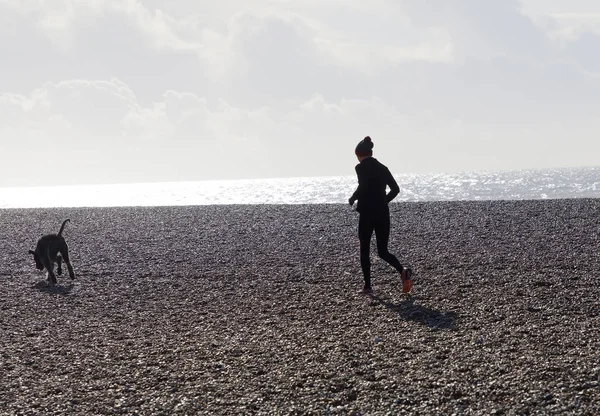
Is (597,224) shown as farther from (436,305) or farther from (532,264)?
(436,305)

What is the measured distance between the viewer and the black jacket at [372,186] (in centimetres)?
1040

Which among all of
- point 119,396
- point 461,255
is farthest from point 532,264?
point 119,396

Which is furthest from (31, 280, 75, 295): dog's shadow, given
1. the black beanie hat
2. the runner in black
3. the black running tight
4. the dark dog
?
the black beanie hat

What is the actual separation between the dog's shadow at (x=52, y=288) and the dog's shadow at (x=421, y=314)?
605 cm

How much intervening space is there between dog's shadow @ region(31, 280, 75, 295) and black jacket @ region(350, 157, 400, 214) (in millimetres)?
6070

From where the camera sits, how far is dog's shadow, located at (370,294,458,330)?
29.6 feet

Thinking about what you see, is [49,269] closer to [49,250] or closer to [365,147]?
[49,250]

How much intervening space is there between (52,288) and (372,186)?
6845 mm

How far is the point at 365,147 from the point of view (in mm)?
10406

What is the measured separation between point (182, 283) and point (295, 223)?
9.75 metres

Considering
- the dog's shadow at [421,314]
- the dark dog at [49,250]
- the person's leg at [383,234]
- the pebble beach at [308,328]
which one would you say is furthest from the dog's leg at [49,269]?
the person's leg at [383,234]

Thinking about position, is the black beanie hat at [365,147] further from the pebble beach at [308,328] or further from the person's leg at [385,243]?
the pebble beach at [308,328]

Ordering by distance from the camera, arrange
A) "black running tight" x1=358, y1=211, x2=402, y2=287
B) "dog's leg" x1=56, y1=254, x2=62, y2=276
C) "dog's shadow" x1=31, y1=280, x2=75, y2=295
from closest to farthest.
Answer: "black running tight" x1=358, y1=211, x2=402, y2=287 → "dog's shadow" x1=31, y1=280, x2=75, y2=295 → "dog's leg" x1=56, y1=254, x2=62, y2=276

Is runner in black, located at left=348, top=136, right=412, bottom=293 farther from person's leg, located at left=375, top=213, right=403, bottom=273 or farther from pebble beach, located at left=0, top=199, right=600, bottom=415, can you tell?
pebble beach, located at left=0, top=199, right=600, bottom=415
